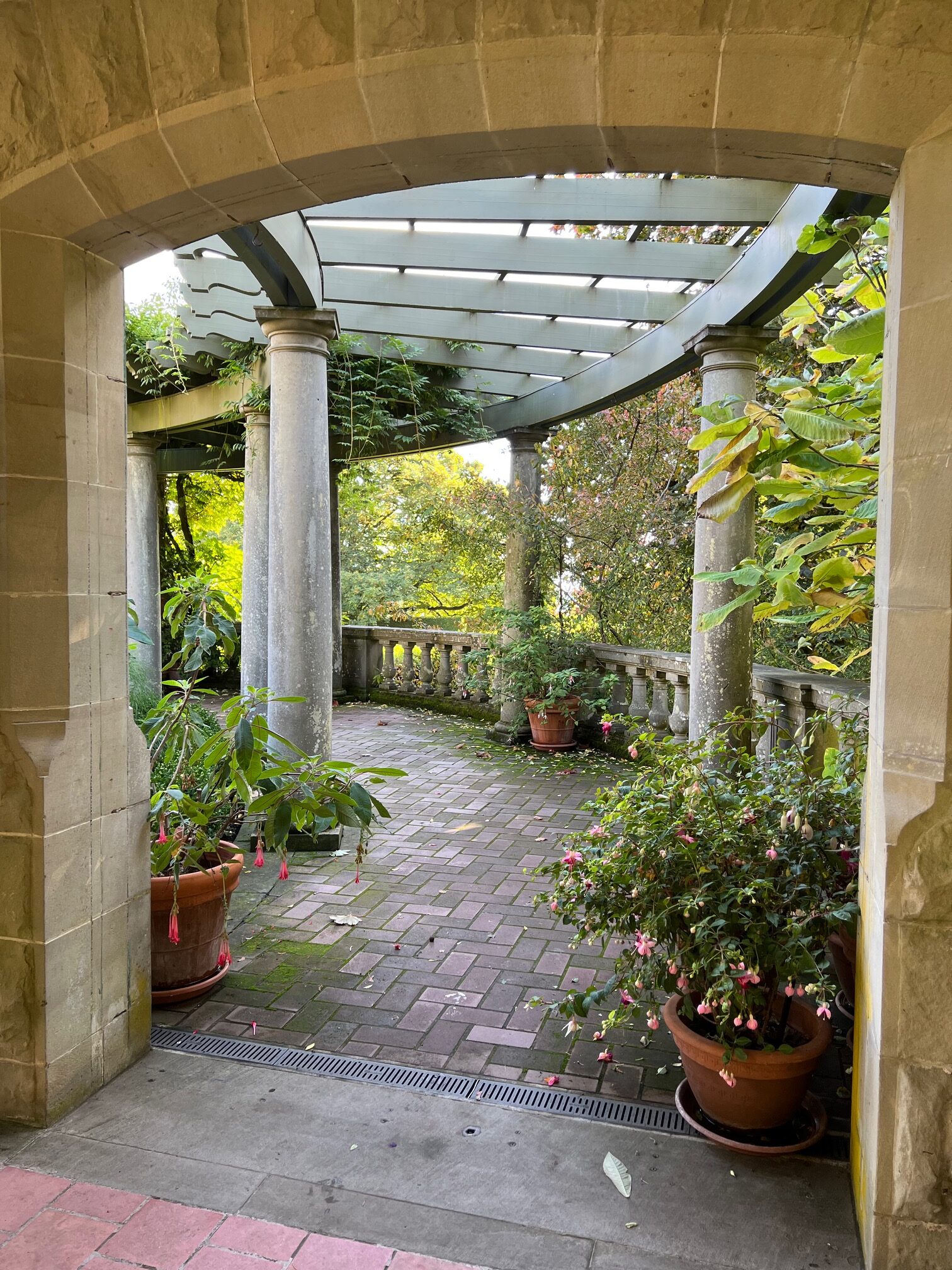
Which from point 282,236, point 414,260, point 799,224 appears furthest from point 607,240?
point 282,236

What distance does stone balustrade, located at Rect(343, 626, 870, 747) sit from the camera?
442cm

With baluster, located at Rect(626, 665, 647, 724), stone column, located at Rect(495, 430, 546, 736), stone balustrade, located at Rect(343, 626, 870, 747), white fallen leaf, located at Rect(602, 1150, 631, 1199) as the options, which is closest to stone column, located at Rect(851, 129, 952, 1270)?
white fallen leaf, located at Rect(602, 1150, 631, 1199)

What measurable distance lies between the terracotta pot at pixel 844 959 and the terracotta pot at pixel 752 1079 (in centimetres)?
49

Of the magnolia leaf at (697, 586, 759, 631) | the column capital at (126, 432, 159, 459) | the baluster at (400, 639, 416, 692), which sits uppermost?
the column capital at (126, 432, 159, 459)

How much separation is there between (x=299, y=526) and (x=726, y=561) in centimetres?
250

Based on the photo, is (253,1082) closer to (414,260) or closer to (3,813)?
(3,813)

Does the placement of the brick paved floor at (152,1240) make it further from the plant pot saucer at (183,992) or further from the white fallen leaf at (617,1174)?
the plant pot saucer at (183,992)

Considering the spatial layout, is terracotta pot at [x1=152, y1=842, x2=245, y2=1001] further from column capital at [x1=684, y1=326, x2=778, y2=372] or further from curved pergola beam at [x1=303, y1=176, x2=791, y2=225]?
column capital at [x1=684, y1=326, x2=778, y2=372]

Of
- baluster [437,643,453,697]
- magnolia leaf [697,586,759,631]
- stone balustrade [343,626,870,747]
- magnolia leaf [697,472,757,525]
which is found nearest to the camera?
→ magnolia leaf [697,472,757,525]

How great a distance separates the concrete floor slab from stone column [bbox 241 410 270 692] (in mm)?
4708

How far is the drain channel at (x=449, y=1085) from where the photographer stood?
2.46 meters

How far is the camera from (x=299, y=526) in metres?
5.11

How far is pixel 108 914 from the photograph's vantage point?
105 inches

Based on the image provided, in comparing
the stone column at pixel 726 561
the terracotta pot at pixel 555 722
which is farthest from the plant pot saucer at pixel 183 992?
the terracotta pot at pixel 555 722
